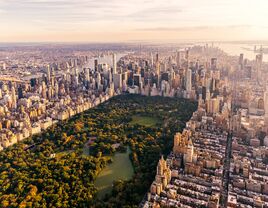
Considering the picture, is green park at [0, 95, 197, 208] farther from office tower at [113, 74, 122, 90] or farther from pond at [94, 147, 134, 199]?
office tower at [113, 74, 122, 90]

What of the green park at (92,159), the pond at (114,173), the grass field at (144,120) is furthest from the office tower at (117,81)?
the pond at (114,173)

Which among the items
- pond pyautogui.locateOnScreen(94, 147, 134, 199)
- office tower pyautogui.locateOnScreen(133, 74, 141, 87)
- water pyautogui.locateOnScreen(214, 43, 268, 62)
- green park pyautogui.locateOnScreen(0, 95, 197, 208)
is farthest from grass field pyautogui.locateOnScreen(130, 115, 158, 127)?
water pyautogui.locateOnScreen(214, 43, 268, 62)

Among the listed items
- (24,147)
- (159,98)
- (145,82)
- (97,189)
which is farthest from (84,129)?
(145,82)

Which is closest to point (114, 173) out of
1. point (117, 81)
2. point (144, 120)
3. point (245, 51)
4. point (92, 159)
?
point (92, 159)

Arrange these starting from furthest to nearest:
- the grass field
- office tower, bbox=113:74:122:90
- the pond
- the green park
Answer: office tower, bbox=113:74:122:90, the grass field, the pond, the green park

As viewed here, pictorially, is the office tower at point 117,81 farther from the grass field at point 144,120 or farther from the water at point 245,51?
the water at point 245,51

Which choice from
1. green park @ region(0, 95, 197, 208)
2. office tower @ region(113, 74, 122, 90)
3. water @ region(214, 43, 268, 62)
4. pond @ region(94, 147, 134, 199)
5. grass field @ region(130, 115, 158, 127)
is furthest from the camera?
water @ region(214, 43, 268, 62)
